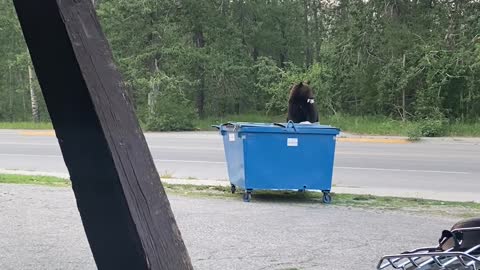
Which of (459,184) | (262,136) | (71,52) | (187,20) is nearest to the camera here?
(71,52)

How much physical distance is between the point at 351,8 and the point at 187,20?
7591mm

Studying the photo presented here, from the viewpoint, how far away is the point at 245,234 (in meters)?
6.59

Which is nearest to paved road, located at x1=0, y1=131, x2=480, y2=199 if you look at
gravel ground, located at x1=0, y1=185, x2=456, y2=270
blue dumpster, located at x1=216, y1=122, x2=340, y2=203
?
blue dumpster, located at x1=216, y1=122, x2=340, y2=203

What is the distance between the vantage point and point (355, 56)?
26672 millimetres

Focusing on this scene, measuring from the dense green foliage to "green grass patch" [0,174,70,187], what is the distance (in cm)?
1411

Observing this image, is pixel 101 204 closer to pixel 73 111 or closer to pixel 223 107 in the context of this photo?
pixel 73 111

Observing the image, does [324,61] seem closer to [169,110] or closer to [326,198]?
[169,110]

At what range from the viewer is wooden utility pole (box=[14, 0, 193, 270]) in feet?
6.07

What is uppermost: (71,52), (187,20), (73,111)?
(187,20)

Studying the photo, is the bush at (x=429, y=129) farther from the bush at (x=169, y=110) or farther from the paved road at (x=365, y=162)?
the bush at (x=169, y=110)

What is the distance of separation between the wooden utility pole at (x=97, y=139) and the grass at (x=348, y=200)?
674cm

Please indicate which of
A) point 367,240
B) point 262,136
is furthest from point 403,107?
point 367,240

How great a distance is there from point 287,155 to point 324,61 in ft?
70.7

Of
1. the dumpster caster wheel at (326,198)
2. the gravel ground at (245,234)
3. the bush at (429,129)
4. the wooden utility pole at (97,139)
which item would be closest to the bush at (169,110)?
the bush at (429,129)
